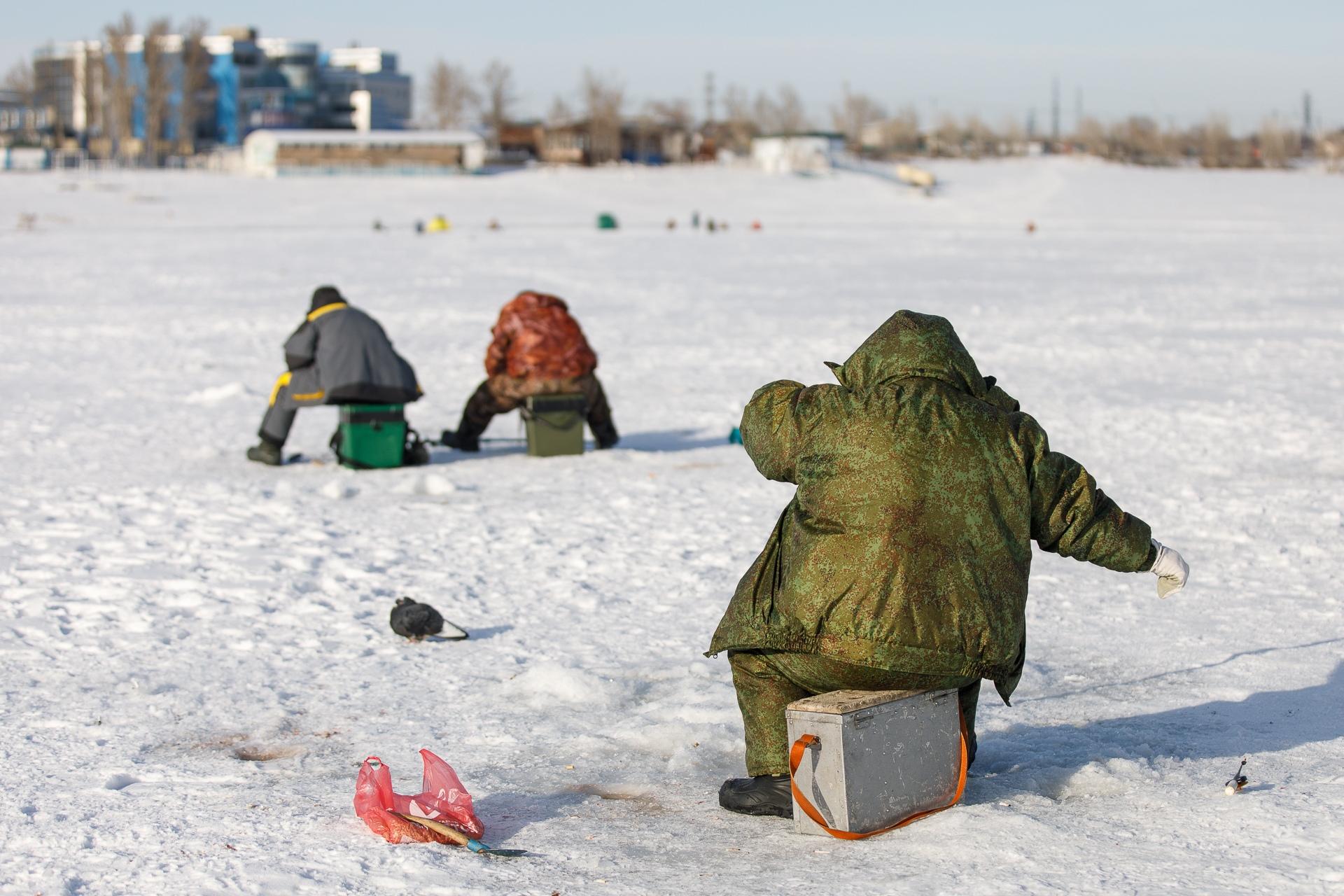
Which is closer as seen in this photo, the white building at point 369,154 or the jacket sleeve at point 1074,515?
the jacket sleeve at point 1074,515

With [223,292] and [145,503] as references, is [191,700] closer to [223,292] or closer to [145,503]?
[145,503]

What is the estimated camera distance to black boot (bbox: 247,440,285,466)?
357 inches

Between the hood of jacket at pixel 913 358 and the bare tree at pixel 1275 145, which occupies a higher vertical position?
the bare tree at pixel 1275 145

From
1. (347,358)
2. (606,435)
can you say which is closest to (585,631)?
(347,358)

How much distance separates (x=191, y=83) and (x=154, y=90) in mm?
10237

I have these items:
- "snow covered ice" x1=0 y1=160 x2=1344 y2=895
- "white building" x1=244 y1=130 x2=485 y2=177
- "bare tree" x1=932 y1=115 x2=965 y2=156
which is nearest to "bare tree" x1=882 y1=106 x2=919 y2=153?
"bare tree" x1=932 y1=115 x2=965 y2=156

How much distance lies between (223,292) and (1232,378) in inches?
545

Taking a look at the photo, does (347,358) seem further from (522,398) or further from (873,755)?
(873,755)

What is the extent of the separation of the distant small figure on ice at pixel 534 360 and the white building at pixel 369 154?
6796 cm

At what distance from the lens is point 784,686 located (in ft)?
12.6

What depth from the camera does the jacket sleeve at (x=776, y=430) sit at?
3.72 meters

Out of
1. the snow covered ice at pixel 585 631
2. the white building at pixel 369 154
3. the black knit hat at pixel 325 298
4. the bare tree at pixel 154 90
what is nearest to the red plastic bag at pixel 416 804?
the snow covered ice at pixel 585 631

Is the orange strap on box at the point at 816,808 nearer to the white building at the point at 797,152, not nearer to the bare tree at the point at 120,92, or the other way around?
the white building at the point at 797,152

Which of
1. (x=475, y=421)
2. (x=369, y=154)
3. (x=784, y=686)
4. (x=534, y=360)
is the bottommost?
(x=784, y=686)
